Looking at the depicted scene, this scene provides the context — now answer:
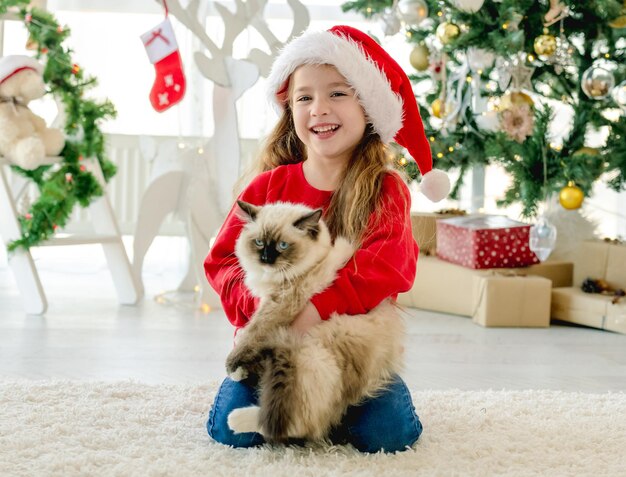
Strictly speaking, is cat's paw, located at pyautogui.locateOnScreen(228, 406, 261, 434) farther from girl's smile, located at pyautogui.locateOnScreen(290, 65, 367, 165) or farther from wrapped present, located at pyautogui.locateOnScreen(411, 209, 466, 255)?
wrapped present, located at pyautogui.locateOnScreen(411, 209, 466, 255)

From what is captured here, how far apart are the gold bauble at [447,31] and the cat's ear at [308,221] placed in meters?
1.85

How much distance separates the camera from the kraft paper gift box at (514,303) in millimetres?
2986

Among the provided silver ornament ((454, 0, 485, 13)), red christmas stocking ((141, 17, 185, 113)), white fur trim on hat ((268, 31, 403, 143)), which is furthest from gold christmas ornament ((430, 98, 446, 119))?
white fur trim on hat ((268, 31, 403, 143))

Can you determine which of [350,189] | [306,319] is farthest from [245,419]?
[350,189]

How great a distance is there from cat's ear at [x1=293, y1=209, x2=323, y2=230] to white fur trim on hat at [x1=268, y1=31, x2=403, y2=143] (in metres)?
0.34

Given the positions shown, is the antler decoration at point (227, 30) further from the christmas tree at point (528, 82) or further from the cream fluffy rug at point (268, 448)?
the cream fluffy rug at point (268, 448)

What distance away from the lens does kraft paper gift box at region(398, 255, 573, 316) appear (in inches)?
123

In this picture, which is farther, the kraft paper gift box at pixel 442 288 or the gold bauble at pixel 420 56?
the gold bauble at pixel 420 56

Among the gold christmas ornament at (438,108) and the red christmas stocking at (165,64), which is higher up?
the red christmas stocking at (165,64)

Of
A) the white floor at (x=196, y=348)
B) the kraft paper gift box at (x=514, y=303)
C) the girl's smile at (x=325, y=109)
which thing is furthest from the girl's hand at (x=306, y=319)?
the kraft paper gift box at (x=514, y=303)

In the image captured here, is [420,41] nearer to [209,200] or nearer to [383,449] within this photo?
[209,200]

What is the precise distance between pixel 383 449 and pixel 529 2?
2.04m

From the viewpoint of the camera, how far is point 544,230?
9.89 feet

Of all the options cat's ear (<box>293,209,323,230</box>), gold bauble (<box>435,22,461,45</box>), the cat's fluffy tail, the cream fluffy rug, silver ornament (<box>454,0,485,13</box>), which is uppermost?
silver ornament (<box>454,0,485,13</box>)
